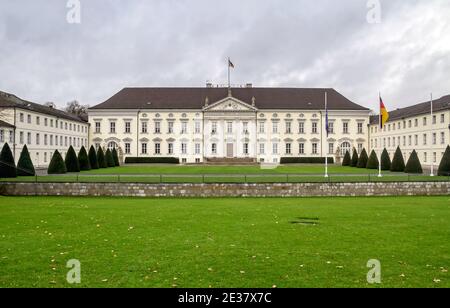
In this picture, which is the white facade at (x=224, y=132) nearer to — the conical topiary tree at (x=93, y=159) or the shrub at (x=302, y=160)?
the shrub at (x=302, y=160)

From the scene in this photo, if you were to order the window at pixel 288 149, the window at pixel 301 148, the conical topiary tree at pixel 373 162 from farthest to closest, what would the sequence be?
the window at pixel 288 149
the window at pixel 301 148
the conical topiary tree at pixel 373 162

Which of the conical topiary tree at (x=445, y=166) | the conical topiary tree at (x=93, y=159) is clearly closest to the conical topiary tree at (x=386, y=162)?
the conical topiary tree at (x=445, y=166)

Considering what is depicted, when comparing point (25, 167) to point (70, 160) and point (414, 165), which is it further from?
point (414, 165)

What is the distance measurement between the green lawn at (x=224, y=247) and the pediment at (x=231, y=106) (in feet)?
151

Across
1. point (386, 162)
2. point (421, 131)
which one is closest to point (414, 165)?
point (386, 162)

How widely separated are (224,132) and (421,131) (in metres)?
27.7

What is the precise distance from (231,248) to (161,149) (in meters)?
54.8

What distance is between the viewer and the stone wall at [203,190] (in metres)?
25.7

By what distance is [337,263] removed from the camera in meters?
8.66

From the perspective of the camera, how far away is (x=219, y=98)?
6531cm

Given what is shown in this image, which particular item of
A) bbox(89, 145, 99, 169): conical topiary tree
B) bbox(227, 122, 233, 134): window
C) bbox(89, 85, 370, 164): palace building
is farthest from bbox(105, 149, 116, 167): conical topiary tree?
bbox(227, 122, 233, 134): window

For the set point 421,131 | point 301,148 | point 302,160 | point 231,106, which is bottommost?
point 302,160
